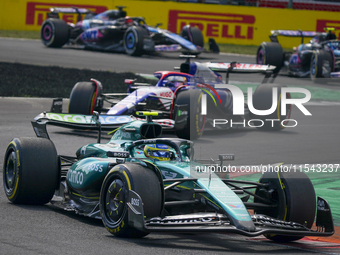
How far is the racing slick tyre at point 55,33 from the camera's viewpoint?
2600 centimetres

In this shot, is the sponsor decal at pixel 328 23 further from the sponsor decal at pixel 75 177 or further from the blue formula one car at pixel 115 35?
the sponsor decal at pixel 75 177

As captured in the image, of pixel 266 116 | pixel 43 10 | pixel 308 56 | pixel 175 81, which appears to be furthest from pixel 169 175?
pixel 43 10

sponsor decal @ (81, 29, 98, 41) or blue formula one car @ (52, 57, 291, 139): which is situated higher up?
sponsor decal @ (81, 29, 98, 41)

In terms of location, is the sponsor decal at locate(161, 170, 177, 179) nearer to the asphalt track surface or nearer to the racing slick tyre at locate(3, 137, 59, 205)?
the asphalt track surface

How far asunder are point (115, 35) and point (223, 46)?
5861mm

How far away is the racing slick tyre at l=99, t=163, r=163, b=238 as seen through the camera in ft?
18.7

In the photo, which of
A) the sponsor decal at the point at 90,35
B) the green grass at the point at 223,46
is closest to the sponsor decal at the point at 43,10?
the green grass at the point at 223,46

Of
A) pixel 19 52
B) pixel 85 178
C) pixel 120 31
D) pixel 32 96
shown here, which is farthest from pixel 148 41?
pixel 85 178

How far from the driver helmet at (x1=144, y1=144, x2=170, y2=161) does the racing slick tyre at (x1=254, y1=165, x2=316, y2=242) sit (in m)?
1.13

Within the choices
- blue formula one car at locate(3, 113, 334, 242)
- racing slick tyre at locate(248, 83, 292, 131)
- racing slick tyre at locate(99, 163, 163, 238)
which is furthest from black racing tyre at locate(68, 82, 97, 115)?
racing slick tyre at locate(99, 163, 163, 238)

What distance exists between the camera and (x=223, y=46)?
29.7 meters

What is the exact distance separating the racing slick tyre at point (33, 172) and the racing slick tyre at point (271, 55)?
16.5 metres

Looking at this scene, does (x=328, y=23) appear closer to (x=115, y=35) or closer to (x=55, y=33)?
(x=115, y=35)

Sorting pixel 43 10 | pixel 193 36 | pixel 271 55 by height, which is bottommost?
pixel 271 55
